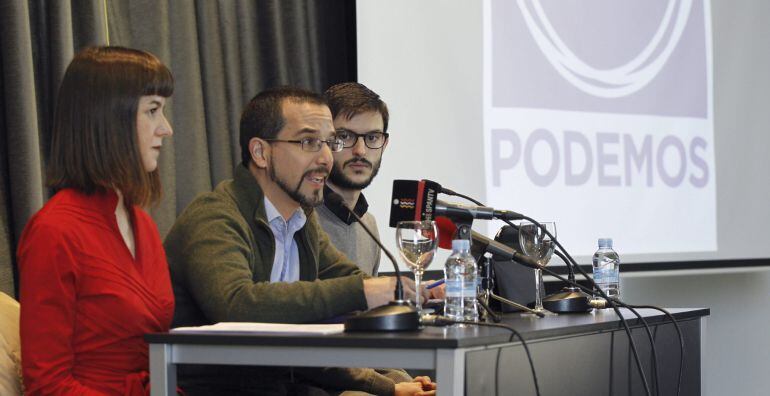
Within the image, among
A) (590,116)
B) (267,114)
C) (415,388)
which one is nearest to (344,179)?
(267,114)

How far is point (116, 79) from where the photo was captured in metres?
2.03

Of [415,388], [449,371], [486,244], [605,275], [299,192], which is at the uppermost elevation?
[299,192]

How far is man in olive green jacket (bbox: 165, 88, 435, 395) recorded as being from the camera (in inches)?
79.5

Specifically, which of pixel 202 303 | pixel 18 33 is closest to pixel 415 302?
pixel 202 303

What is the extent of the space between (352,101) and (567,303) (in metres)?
1.05

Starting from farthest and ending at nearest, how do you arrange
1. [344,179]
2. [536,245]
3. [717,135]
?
[717,135], [344,179], [536,245]

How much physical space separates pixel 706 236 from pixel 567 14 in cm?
130

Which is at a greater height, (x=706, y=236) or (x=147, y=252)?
(x=147, y=252)

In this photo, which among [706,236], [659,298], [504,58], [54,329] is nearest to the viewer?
[54,329]

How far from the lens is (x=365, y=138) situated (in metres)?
3.21

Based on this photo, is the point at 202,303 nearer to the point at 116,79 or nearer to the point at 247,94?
the point at 116,79

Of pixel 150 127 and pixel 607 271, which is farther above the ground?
pixel 150 127

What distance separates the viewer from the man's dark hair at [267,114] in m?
2.48

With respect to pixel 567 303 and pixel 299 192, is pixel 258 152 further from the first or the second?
pixel 567 303
